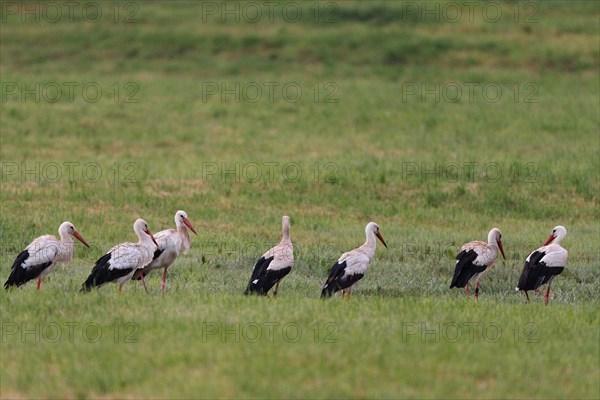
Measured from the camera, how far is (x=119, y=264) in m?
14.7

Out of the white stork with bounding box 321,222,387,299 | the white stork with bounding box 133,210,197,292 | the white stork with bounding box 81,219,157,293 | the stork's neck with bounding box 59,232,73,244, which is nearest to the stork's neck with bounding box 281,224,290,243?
the white stork with bounding box 321,222,387,299

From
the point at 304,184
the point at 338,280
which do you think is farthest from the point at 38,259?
the point at 304,184

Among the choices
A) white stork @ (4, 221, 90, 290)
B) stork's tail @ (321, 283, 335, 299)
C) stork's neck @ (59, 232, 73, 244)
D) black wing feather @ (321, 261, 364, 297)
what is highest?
stork's neck @ (59, 232, 73, 244)

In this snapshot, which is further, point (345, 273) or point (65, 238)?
point (65, 238)

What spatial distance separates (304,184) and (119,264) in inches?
520

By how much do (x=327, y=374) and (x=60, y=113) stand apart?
2771 cm

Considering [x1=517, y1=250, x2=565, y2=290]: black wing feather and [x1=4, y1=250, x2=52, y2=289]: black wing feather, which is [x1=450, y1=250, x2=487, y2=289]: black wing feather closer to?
[x1=517, y1=250, x2=565, y2=290]: black wing feather

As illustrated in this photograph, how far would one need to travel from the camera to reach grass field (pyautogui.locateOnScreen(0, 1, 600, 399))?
11336mm

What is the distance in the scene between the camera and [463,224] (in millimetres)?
24016

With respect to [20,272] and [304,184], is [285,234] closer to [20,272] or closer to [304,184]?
[20,272]

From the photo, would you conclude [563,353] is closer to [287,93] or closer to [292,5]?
[287,93]

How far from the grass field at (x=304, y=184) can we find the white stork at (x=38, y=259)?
44 centimetres

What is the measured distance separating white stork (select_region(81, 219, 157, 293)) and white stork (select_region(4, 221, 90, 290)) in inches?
29.3

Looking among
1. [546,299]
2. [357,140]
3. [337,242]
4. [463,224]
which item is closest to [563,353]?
[546,299]
